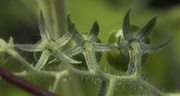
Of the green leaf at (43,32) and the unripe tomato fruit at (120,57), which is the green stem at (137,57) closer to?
the unripe tomato fruit at (120,57)

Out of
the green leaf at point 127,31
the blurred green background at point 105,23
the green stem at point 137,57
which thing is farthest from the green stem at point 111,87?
the blurred green background at point 105,23

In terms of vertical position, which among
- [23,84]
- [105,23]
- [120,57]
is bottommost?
[23,84]

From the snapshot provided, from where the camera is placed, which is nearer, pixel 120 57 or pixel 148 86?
pixel 148 86

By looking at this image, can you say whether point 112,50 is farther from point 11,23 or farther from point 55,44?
point 11,23

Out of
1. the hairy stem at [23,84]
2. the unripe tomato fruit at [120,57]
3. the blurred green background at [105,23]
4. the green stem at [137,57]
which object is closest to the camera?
the hairy stem at [23,84]

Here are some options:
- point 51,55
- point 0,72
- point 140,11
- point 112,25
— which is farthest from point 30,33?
point 0,72

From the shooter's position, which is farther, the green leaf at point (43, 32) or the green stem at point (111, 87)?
the green leaf at point (43, 32)

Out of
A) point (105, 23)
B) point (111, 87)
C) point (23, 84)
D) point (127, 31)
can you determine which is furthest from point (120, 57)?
point (105, 23)

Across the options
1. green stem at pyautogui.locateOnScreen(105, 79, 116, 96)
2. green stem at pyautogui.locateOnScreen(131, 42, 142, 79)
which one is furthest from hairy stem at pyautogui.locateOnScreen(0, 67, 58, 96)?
green stem at pyautogui.locateOnScreen(131, 42, 142, 79)

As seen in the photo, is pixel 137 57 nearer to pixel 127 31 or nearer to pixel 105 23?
pixel 127 31

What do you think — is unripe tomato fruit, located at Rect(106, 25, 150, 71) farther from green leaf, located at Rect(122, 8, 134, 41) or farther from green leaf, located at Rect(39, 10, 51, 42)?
green leaf, located at Rect(39, 10, 51, 42)

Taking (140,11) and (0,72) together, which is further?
(140,11)
